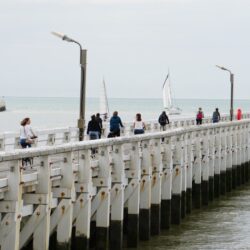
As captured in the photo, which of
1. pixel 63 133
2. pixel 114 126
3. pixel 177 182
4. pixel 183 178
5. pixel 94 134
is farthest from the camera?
pixel 114 126

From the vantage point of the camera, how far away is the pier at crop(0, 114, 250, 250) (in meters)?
17.5

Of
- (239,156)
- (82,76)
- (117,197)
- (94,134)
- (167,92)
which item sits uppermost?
(82,76)

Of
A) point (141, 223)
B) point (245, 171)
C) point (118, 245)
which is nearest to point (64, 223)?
point (118, 245)

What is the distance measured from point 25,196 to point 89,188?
259cm

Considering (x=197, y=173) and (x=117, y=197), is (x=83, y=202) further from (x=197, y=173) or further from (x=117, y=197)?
(x=197, y=173)

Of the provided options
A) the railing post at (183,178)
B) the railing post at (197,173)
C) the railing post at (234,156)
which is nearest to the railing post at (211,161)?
the railing post at (197,173)

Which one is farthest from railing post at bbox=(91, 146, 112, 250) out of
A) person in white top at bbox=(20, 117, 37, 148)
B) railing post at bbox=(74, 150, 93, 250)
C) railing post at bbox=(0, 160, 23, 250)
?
railing post at bbox=(0, 160, 23, 250)

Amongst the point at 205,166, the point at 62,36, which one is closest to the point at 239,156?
the point at 205,166

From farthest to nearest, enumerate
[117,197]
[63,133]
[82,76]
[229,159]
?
[229,159] < [63,133] < [82,76] < [117,197]

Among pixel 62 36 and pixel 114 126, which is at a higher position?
pixel 62 36

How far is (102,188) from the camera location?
21.7 metres

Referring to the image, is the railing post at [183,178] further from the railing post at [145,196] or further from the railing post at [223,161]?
the railing post at [223,161]

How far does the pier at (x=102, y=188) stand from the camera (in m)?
17.5

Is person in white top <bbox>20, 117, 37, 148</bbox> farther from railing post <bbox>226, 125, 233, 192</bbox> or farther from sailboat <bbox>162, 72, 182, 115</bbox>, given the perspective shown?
sailboat <bbox>162, 72, 182, 115</bbox>
